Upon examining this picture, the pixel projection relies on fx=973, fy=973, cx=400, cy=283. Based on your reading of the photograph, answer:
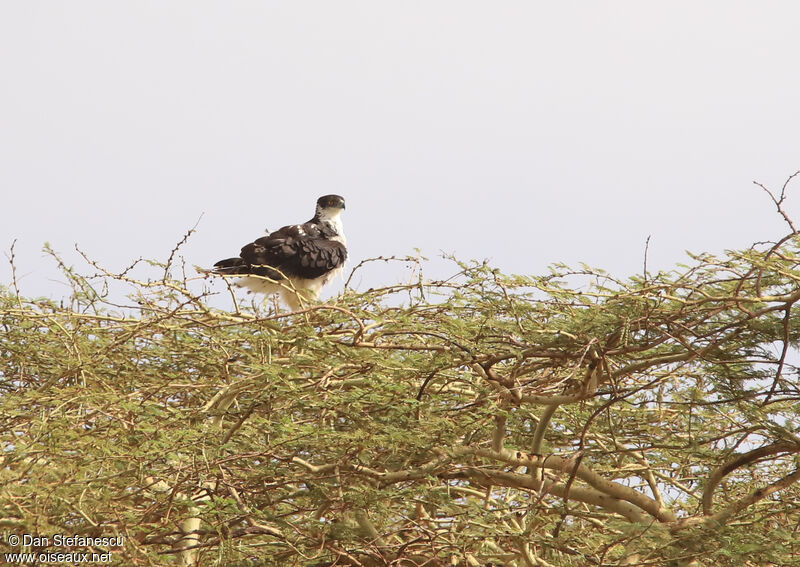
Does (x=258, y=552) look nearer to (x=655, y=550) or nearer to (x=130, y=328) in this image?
(x=130, y=328)

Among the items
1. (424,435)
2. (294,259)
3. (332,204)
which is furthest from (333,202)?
(424,435)

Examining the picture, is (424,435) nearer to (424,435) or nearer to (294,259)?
(424,435)

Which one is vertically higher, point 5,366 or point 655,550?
point 5,366

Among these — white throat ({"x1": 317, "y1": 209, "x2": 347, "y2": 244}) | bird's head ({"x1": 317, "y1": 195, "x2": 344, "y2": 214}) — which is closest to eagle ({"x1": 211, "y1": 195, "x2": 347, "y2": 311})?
white throat ({"x1": 317, "y1": 209, "x2": 347, "y2": 244})

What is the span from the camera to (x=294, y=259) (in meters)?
8.55

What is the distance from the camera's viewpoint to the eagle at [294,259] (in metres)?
8.17

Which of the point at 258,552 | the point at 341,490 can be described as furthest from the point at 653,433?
the point at 258,552

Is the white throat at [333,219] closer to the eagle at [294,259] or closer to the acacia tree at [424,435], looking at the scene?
the eagle at [294,259]

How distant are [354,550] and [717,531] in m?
1.52

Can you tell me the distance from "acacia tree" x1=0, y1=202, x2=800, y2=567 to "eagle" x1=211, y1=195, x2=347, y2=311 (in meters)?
2.90

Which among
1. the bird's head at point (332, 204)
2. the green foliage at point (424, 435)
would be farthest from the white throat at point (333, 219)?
the green foliage at point (424, 435)

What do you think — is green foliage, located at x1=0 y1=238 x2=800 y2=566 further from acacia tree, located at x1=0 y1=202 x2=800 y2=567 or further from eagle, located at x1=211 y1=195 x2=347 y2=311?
eagle, located at x1=211 y1=195 x2=347 y2=311

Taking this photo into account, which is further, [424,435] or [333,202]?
[333,202]

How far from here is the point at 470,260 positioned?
A: 463 centimetres
